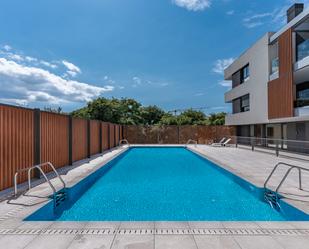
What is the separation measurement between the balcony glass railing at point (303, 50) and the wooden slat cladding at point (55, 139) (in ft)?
40.2

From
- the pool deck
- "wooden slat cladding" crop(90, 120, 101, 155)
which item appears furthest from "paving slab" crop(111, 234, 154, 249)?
"wooden slat cladding" crop(90, 120, 101, 155)

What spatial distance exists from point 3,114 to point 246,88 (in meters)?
18.8

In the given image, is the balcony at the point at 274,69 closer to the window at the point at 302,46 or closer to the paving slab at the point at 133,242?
the window at the point at 302,46

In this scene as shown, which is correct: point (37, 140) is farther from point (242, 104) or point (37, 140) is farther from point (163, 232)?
point (242, 104)

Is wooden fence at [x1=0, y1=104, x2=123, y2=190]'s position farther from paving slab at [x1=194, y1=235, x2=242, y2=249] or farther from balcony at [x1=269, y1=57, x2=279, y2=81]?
balcony at [x1=269, y1=57, x2=279, y2=81]

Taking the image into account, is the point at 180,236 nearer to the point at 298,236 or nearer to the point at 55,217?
the point at 298,236

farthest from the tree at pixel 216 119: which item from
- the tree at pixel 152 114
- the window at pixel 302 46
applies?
the window at pixel 302 46

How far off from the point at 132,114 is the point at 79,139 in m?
20.4

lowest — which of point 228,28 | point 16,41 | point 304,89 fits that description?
point 304,89

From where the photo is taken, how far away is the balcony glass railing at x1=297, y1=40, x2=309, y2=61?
1213 cm

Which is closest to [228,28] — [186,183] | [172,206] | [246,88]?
[246,88]

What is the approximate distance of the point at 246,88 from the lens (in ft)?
65.8

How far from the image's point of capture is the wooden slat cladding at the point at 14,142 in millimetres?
5281

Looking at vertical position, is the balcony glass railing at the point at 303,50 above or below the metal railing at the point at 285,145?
above
